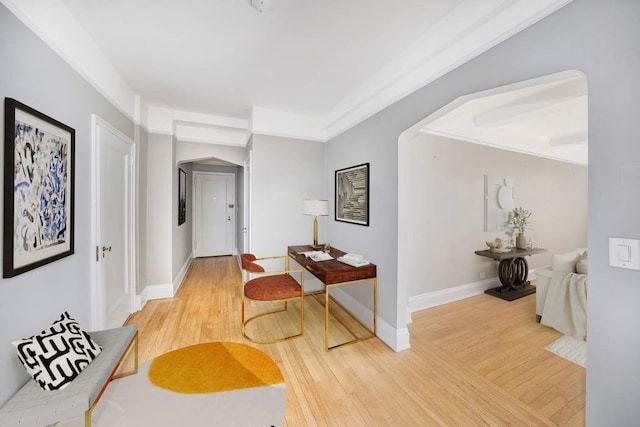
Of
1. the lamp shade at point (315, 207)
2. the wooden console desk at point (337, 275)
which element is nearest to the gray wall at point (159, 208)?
the lamp shade at point (315, 207)

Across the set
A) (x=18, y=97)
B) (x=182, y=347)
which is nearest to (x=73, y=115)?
(x=18, y=97)

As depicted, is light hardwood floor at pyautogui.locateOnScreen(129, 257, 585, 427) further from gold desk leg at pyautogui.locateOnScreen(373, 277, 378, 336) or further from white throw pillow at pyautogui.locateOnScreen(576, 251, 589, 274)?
white throw pillow at pyautogui.locateOnScreen(576, 251, 589, 274)

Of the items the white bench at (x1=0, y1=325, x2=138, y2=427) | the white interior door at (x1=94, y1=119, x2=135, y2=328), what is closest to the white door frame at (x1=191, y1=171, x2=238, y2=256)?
the white interior door at (x1=94, y1=119, x2=135, y2=328)

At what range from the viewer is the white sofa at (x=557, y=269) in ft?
8.91

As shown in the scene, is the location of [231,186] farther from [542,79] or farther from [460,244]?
[542,79]

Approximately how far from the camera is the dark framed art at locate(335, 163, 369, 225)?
9.25 ft

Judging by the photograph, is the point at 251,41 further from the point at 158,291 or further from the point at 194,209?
the point at 194,209

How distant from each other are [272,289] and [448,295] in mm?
2516

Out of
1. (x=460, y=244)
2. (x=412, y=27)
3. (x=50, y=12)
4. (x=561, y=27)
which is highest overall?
(x=412, y=27)

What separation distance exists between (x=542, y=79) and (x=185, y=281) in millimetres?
4963

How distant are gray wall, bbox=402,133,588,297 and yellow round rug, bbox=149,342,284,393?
2.06 m

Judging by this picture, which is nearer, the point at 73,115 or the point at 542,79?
the point at 542,79

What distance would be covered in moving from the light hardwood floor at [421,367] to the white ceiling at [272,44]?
2140 millimetres

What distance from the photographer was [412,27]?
180 cm
